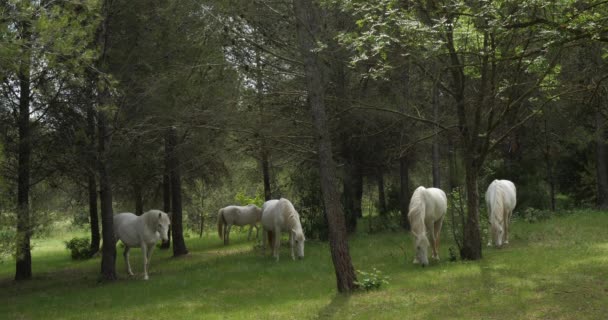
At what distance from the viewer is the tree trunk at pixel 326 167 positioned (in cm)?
1191

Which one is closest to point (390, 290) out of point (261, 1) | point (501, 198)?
point (261, 1)

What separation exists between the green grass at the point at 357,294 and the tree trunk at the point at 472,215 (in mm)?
412

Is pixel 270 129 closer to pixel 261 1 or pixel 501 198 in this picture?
pixel 261 1

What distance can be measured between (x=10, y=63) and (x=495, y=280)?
371 inches

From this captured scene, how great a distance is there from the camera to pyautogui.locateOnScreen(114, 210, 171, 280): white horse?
17078 mm

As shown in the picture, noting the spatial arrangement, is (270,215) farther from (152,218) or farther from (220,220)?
(220,220)

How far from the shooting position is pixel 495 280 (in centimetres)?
1191

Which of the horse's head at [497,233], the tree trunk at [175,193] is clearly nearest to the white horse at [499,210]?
the horse's head at [497,233]

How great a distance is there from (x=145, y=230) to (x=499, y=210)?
982 centimetres

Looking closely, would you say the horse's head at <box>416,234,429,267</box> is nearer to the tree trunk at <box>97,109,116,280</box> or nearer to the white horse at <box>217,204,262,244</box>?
the tree trunk at <box>97,109,116,280</box>

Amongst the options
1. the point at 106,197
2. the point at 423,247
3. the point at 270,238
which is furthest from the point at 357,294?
the point at 270,238

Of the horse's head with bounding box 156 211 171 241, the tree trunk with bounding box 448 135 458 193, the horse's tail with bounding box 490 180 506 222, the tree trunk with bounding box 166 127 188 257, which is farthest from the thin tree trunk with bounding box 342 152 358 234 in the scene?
the horse's head with bounding box 156 211 171 241

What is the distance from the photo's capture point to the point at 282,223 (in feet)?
63.4

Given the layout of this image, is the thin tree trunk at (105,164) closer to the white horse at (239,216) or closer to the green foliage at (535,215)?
the white horse at (239,216)
